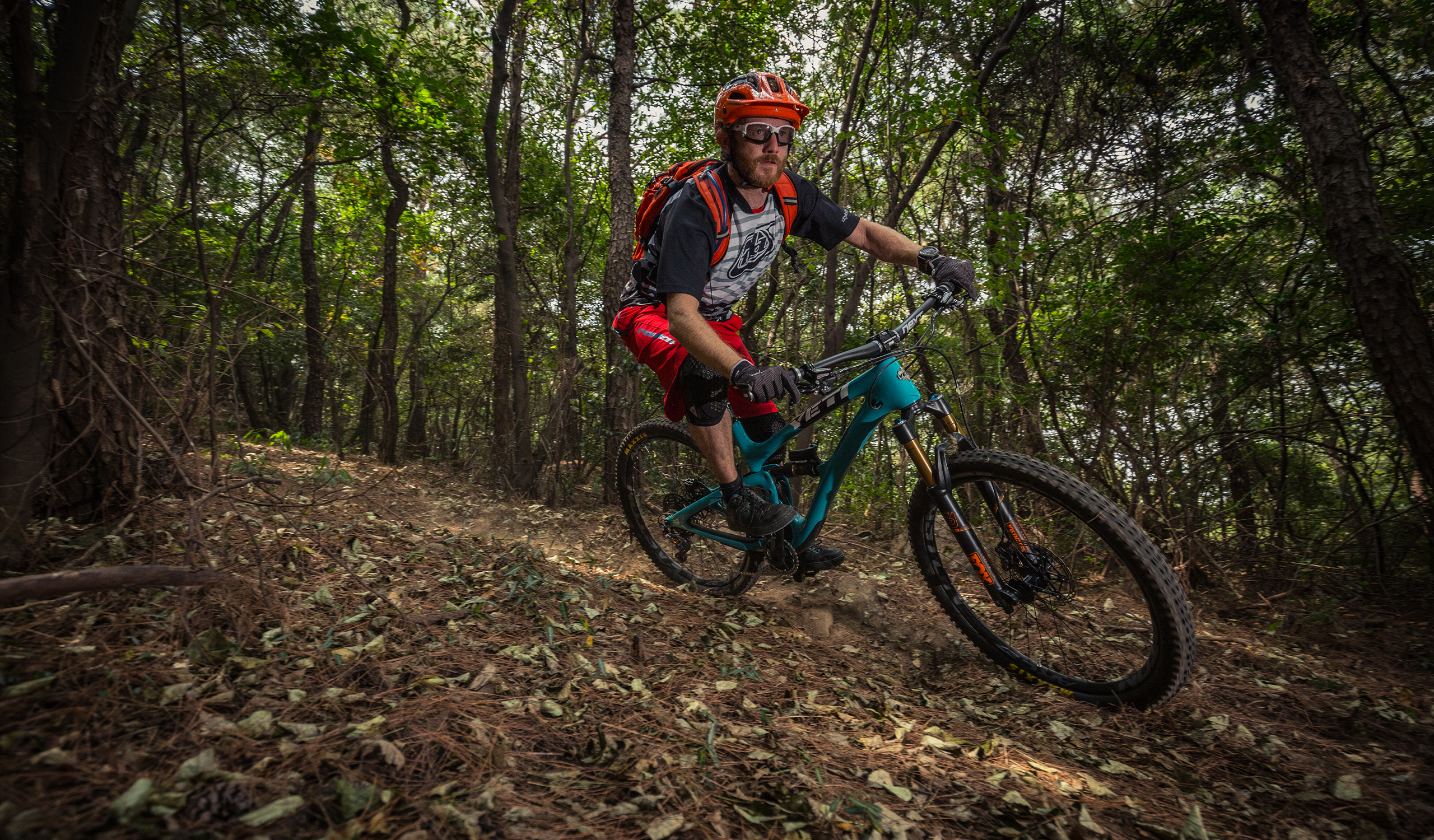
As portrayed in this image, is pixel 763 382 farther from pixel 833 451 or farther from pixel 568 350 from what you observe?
pixel 568 350

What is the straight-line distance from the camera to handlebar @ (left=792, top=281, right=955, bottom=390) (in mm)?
2598

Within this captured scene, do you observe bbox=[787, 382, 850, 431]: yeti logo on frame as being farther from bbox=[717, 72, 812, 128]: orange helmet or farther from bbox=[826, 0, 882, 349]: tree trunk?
bbox=[826, 0, 882, 349]: tree trunk

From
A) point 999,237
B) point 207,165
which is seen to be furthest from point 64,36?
point 207,165

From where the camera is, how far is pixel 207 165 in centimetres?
1061

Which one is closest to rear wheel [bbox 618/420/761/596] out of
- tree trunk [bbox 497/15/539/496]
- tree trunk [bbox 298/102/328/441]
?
tree trunk [bbox 497/15/539/496]

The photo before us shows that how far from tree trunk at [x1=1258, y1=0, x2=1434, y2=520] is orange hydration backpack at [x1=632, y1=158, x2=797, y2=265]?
324 centimetres

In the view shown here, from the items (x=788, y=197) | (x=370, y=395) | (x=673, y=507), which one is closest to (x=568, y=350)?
(x=673, y=507)

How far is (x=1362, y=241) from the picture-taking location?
3.28m

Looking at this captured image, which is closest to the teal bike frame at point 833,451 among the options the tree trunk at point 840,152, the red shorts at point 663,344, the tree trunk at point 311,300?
the red shorts at point 663,344

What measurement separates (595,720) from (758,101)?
8.62 feet

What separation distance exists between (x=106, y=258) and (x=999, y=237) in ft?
20.1

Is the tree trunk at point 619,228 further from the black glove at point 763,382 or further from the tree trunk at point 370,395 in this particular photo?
the black glove at point 763,382

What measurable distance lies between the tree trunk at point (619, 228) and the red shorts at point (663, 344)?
7.71 ft

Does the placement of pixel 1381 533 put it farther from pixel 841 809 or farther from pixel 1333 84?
pixel 841 809
